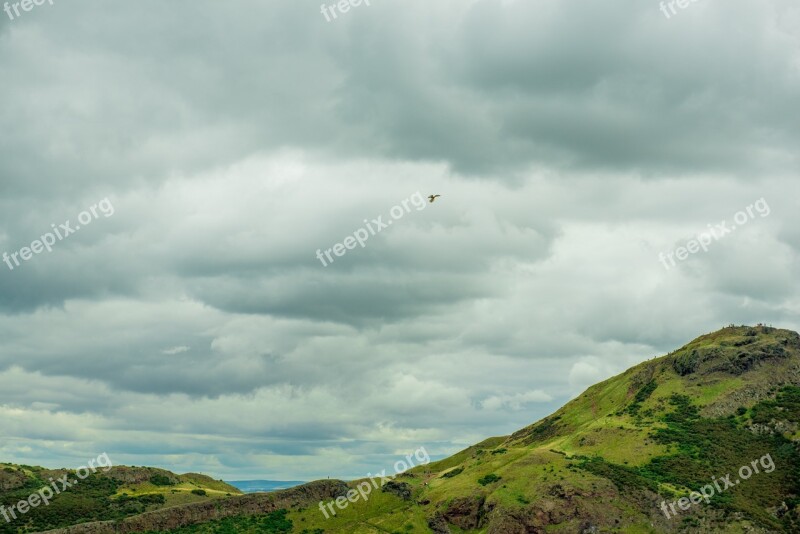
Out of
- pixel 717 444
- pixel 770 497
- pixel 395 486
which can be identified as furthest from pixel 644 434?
pixel 395 486

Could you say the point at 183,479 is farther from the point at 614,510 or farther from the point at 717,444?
Result: the point at 717,444

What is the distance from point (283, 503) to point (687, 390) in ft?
369

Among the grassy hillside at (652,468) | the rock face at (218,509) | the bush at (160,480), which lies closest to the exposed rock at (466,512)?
the grassy hillside at (652,468)

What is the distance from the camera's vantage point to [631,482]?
137500 millimetres

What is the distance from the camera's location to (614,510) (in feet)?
425

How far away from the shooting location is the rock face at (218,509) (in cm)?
13625

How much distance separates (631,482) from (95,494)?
126 meters

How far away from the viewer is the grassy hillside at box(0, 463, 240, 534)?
485 feet

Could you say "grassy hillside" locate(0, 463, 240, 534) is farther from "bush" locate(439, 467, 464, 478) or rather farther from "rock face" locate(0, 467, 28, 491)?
"bush" locate(439, 467, 464, 478)

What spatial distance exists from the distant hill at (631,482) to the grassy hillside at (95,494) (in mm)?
17542

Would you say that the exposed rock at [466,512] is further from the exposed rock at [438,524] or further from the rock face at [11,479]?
the rock face at [11,479]

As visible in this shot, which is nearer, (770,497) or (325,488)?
(770,497)

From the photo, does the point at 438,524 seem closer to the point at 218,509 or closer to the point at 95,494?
the point at 218,509

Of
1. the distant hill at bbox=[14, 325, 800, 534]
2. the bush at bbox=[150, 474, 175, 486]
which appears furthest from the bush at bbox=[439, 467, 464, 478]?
the bush at bbox=[150, 474, 175, 486]
